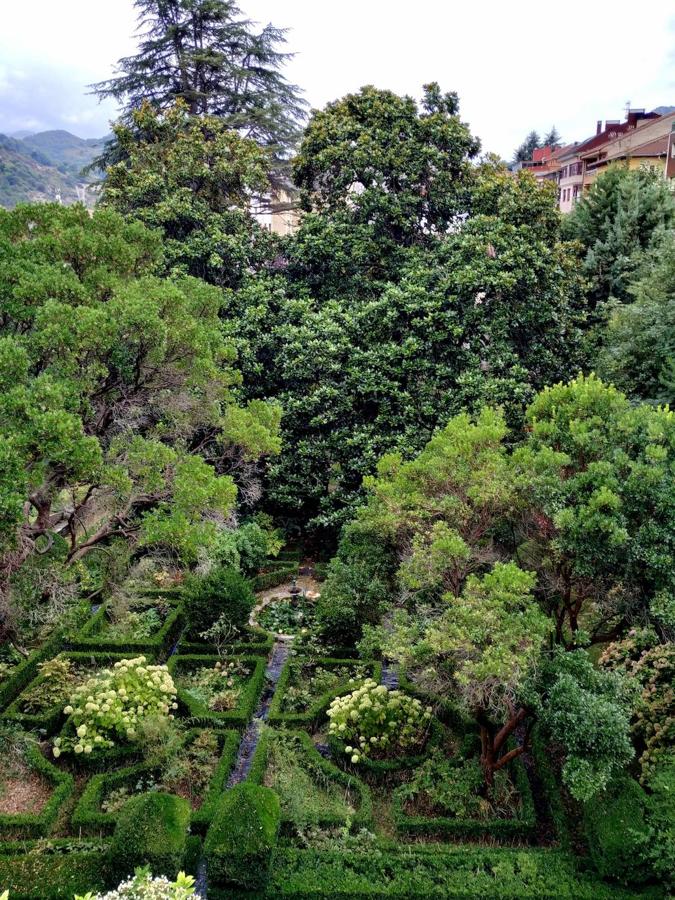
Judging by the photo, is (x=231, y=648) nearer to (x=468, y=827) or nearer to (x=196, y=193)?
(x=468, y=827)

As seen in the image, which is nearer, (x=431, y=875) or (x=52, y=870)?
(x=52, y=870)

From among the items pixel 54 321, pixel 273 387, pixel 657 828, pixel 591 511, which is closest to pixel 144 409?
pixel 54 321

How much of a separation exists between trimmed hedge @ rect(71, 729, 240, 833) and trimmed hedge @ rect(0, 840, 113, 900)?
0.49 m

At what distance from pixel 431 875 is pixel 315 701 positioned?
455 cm

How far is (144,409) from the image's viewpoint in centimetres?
1280

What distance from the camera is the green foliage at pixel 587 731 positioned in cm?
801

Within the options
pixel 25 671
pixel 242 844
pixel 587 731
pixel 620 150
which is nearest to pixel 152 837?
pixel 242 844

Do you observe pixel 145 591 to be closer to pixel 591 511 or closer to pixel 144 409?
pixel 144 409

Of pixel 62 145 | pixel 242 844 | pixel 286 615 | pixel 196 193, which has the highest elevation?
pixel 62 145

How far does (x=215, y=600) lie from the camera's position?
14.6m

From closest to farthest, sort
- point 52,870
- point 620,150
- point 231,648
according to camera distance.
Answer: point 52,870 → point 231,648 → point 620,150

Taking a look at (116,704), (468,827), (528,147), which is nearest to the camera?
(468,827)

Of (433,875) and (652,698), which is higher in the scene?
(652,698)

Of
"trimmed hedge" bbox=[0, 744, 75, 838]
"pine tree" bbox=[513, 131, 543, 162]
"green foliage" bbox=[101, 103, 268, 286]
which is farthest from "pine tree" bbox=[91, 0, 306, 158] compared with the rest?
"pine tree" bbox=[513, 131, 543, 162]
